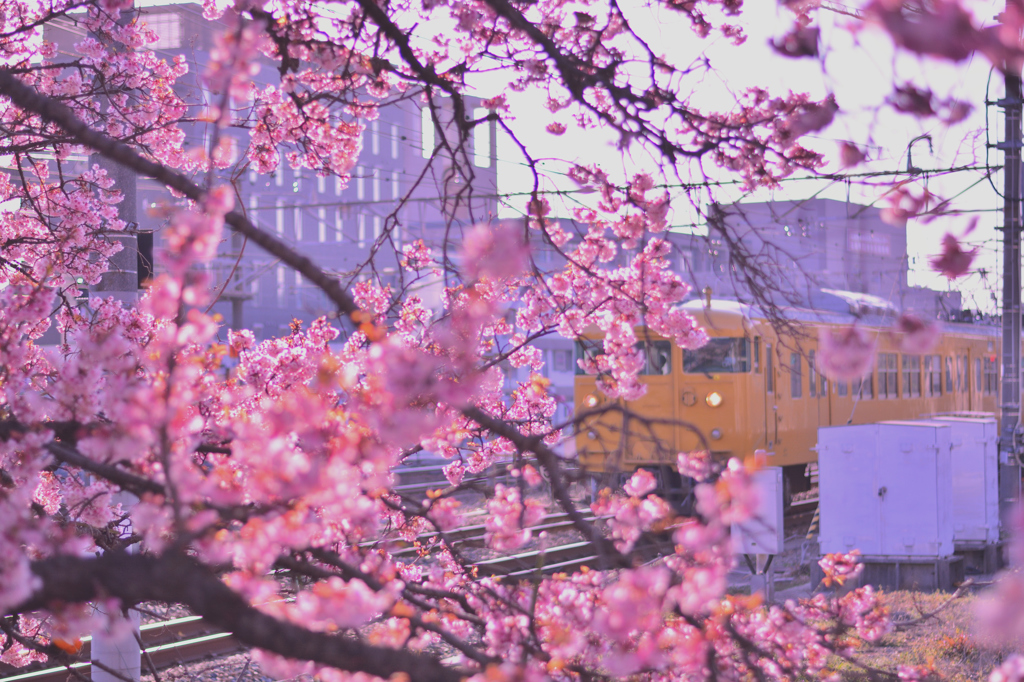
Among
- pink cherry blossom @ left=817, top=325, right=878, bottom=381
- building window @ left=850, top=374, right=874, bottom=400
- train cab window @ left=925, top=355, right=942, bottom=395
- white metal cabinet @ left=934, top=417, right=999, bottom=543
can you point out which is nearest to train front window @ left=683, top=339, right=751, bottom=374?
white metal cabinet @ left=934, top=417, right=999, bottom=543

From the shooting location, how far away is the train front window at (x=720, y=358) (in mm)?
12719

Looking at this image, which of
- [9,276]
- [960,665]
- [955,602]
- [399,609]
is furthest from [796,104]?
[955,602]

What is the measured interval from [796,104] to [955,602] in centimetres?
585

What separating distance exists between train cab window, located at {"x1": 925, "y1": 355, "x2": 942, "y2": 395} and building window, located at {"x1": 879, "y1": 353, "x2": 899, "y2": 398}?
1225 mm

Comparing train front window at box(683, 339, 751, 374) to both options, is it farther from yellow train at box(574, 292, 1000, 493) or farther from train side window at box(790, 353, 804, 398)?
train side window at box(790, 353, 804, 398)

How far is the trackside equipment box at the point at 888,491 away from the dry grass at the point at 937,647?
99 centimetres

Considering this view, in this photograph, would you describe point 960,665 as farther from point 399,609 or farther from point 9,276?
point 9,276

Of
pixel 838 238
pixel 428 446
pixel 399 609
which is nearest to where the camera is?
pixel 399 609

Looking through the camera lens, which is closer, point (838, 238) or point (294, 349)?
point (294, 349)

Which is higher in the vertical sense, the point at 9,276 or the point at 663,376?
the point at 9,276

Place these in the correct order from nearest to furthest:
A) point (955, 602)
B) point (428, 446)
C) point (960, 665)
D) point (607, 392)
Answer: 1. point (428, 446)
2. point (607, 392)
3. point (960, 665)
4. point (955, 602)

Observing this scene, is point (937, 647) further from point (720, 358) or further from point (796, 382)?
point (796, 382)

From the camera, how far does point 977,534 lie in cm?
992

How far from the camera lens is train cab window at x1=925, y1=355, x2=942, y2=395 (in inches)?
674
